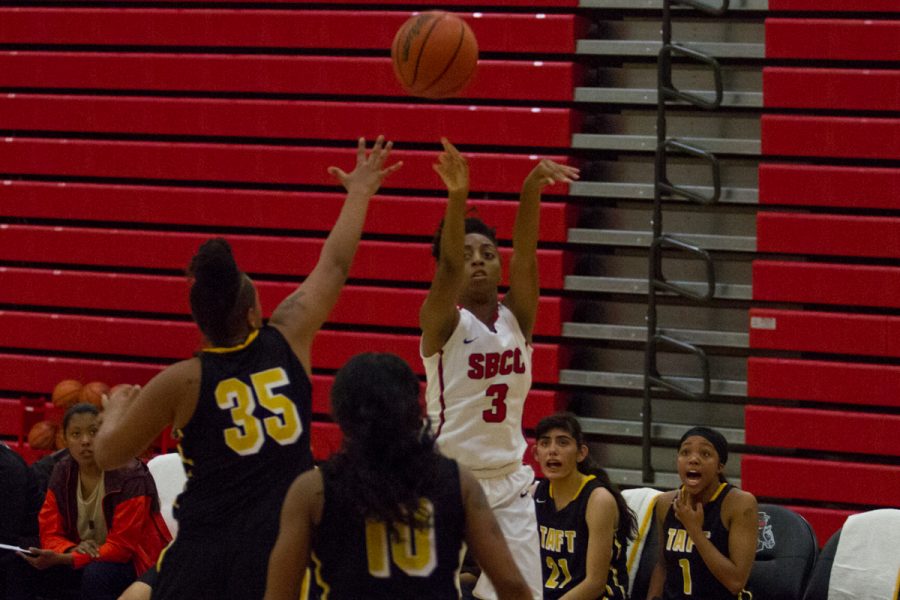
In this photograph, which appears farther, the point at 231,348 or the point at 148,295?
the point at 148,295

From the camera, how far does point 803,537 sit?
240 inches

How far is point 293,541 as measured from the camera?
2.90 meters

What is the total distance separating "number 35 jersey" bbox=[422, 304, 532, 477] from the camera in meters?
4.94

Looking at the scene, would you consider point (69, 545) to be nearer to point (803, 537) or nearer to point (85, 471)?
point (85, 471)

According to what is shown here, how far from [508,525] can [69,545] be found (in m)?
2.42

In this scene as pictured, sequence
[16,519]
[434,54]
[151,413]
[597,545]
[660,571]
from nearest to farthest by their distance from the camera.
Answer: [151,413] → [434,54] → [597,545] → [660,571] → [16,519]

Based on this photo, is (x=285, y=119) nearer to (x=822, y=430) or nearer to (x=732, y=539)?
(x=822, y=430)

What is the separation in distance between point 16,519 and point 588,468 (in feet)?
8.75

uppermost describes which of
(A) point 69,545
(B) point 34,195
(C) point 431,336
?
(B) point 34,195

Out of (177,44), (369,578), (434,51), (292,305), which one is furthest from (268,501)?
(177,44)

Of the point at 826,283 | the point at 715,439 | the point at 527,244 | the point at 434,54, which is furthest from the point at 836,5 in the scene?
the point at 527,244

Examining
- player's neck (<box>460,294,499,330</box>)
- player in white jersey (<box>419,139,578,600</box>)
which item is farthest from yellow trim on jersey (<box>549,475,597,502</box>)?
player's neck (<box>460,294,499,330</box>)

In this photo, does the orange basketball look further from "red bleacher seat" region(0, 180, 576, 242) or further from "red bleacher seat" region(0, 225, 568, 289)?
"red bleacher seat" region(0, 180, 576, 242)

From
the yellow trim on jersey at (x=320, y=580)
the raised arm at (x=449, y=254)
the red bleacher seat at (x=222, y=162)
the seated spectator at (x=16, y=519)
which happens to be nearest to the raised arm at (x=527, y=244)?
the raised arm at (x=449, y=254)
